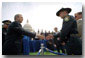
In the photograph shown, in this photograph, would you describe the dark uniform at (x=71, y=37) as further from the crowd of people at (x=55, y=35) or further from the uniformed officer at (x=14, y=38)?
the uniformed officer at (x=14, y=38)

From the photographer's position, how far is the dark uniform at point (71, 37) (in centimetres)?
311

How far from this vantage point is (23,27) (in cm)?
317

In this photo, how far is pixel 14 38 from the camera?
3.14 meters

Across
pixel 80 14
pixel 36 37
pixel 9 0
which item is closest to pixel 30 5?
pixel 9 0

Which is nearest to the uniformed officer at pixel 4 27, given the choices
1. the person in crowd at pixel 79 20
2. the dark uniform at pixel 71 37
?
the dark uniform at pixel 71 37

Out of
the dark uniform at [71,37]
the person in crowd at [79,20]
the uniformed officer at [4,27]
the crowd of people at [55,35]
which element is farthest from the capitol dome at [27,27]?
the person in crowd at [79,20]

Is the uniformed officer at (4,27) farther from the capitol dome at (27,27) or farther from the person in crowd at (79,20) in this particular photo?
the person in crowd at (79,20)

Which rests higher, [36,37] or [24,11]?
[24,11]

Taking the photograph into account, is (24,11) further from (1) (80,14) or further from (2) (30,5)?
(1) (80,14)

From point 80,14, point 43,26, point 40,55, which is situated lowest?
point 40,55

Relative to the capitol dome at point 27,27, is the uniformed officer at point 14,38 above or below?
below

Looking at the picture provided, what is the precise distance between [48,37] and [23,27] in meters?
0.49

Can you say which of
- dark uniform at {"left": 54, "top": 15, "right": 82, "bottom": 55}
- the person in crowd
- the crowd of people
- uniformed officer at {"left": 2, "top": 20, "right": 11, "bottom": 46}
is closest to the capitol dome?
the crowd of people

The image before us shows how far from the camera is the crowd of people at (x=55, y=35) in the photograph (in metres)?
3.11
